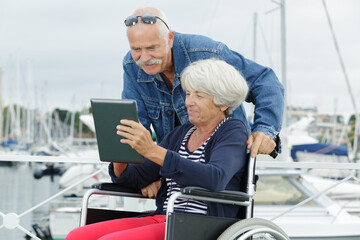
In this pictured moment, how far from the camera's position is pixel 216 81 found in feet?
6.97

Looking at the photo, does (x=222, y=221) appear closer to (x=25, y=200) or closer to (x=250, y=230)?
(x=250, y=230)

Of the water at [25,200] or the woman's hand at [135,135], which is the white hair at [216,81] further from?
the water at [25,200]

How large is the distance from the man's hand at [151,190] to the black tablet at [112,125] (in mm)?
452

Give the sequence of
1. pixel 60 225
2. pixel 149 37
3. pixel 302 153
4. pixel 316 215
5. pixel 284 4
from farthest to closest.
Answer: pixel 302 153, pixel 60 225, pixel 284 4, pixel 316 215, pixel 149 37

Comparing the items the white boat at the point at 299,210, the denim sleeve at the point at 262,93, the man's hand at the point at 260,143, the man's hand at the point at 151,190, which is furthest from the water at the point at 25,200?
the man's hand at the point at 260,143

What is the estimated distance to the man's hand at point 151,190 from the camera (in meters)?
2.43

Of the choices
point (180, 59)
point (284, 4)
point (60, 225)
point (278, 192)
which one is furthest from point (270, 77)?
point (60, 225)

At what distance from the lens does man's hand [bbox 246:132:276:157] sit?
214 centimetres

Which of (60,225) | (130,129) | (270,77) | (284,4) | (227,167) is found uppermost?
(284,4)

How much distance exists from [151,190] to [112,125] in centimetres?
60

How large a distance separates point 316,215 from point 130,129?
6.30 meters

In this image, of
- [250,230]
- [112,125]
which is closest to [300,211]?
[250,230]

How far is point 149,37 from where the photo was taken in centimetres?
230

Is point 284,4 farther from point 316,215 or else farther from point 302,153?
point 302,153
